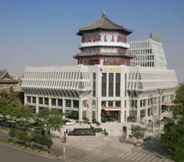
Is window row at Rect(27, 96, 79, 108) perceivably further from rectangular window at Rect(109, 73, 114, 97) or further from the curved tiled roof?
the curved tiled roof

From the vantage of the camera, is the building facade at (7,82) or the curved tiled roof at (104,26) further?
the building facade at (7,82)

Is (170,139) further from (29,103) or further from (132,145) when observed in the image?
(29,103)

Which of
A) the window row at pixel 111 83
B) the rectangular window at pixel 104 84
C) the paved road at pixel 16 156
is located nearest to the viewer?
the paved road at pixel 16 156

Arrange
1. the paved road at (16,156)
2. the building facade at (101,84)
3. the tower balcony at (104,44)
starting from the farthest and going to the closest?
the tower balcony at (104,44), the building facade at (101,84), the paved road at (16,156)

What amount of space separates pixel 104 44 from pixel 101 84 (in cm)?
1313

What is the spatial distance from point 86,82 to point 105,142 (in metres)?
31.6

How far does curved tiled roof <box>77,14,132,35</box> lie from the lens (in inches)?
3780

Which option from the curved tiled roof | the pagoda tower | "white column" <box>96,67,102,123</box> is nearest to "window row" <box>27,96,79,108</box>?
"white column" <box>96,67,102,123</box>

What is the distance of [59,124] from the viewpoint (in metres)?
61.3

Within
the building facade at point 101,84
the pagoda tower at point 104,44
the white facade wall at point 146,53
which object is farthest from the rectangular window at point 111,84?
the white facade wall at point 146,53

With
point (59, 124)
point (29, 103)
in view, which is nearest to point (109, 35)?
point (29, 103)

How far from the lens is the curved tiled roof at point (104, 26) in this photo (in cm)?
9600

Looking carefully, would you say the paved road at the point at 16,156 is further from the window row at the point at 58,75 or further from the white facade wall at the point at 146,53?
the white facade wall at the point at 146,53

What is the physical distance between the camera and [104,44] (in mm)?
95500
